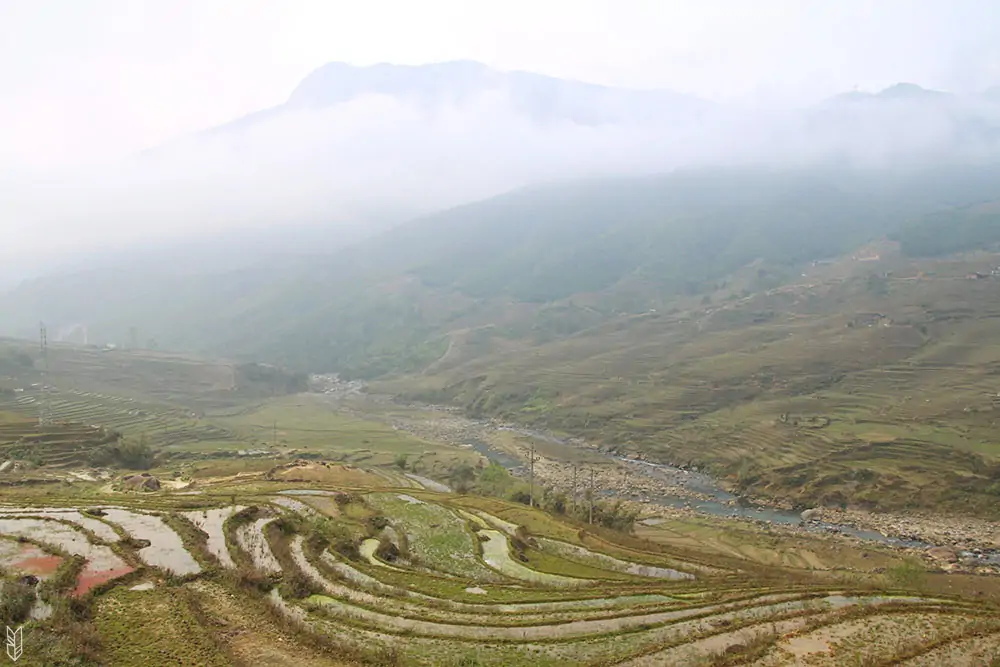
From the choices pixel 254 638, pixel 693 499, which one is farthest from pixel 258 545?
pixel 693 499

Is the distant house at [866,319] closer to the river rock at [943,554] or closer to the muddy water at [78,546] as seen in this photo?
the river rock at [943,554]

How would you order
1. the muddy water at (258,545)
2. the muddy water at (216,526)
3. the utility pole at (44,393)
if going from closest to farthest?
the muddy water at (258,545) → the muddy water at (216,526) → the utility pole at (44,393)

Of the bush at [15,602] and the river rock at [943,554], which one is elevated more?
the bush at [15,602]

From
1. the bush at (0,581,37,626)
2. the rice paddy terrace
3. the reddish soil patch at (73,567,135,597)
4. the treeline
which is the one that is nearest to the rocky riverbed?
the treeline

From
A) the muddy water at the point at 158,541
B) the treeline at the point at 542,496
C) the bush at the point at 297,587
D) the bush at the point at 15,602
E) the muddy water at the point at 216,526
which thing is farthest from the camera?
the treeline at the point at 542,496

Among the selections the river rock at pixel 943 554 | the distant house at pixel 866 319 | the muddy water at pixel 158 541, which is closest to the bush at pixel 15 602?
the muddy water at pixel 158 541

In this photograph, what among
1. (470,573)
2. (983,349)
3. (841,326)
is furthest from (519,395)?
(470,573)

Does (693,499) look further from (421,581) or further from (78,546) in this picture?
(78,546)
